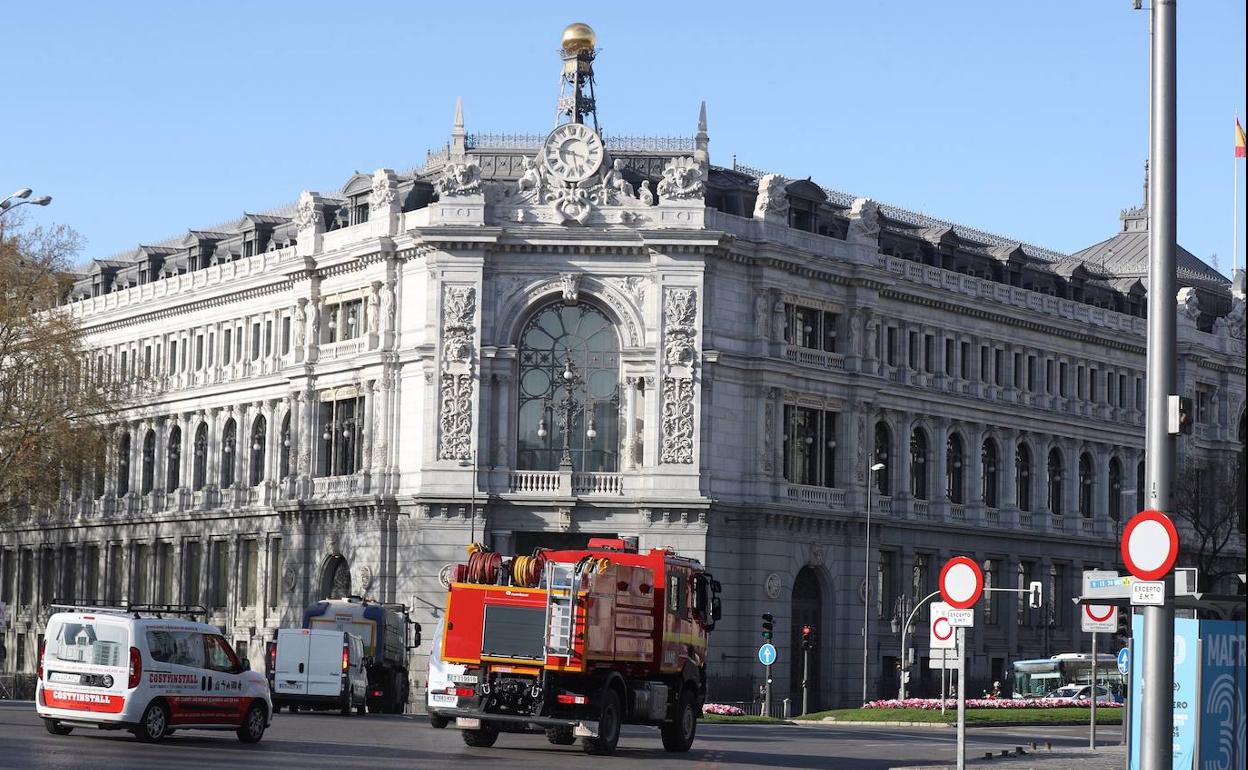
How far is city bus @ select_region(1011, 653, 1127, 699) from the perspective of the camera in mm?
87062

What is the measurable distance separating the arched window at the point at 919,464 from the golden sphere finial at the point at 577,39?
20.6 m

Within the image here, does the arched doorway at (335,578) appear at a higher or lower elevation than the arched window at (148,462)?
lower

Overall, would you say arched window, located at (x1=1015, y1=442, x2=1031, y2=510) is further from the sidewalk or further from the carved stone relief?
the sidewalk

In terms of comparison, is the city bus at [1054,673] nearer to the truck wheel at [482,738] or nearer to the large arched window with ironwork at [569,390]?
the large arched window with ironwork at [569,390]

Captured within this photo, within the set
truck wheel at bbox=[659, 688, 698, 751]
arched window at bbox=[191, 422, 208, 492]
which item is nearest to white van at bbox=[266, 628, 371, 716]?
truck wheel at bbox=[659, 688, 698, 751]

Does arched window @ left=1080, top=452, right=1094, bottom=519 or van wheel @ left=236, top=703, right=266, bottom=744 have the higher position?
arched window @ left=1080, top=452, right=1094, bottom=519

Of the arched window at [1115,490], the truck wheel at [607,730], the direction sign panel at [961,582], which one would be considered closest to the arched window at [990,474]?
the arched window at [1115,490]

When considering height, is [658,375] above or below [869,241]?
below

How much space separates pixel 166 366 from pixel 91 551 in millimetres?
10371

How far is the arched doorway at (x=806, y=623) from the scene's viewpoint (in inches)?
3081

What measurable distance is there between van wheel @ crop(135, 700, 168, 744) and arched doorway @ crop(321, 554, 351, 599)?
44.4 meters

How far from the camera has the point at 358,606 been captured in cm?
6412

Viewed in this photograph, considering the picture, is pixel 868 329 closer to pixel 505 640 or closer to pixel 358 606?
pixel 358 606

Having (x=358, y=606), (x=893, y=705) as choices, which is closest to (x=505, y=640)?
(x=358, y=606)
